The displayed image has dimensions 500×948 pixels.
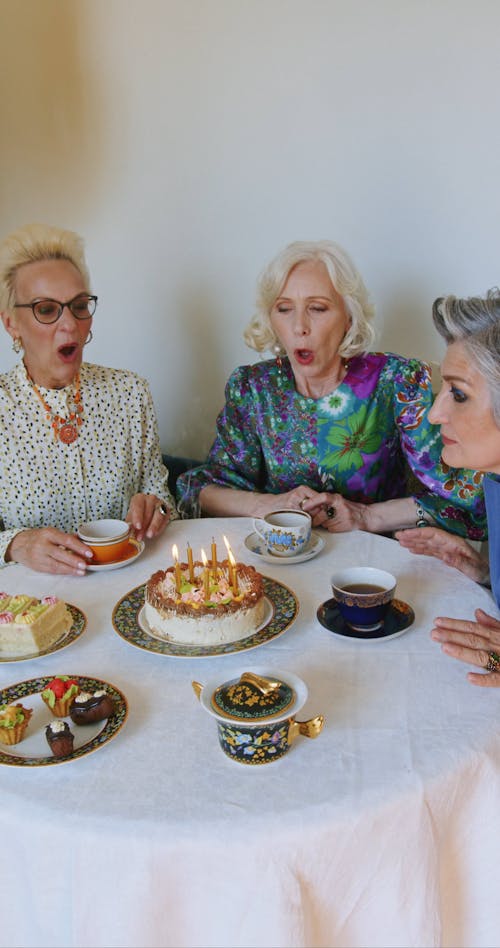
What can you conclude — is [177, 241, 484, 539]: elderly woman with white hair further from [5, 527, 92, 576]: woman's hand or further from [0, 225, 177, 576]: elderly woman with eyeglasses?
[5, 527, 92, 576]: woman's hand

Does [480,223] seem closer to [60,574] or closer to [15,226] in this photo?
[60,574]

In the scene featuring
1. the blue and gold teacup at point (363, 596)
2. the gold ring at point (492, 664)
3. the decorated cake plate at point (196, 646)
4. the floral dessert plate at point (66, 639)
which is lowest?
the floral dessert plate at point (66, 639)

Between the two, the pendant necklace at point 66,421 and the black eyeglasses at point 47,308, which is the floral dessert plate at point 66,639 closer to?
the pendant necklace at point 66,421

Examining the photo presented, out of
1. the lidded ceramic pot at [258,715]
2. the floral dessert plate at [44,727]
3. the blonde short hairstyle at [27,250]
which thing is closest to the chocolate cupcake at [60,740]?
the floral dessert plate at [44,727]

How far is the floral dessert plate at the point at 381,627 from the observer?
4.82 feet

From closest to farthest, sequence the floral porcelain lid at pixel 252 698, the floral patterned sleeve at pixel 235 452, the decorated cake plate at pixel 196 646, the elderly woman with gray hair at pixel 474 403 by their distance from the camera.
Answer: the floral porcelain lid at pixel 252 698 → the decorated cake plate at pixel 196 646 → the elderly woman with gray hair at pixel 474 403 → the floral patterned sleeve at pixel 235 452

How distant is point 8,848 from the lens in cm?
109

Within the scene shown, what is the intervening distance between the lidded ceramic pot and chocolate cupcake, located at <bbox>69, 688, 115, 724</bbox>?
0.15 m

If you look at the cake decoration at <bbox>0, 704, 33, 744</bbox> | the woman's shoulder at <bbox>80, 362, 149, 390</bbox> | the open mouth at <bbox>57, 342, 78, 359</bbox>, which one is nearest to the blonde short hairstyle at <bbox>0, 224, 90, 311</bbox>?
the open mouth at <bbox>57, 342, 78, 359</bbox>

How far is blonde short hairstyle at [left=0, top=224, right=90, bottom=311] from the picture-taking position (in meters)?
2.18

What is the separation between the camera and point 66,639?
1518 mm

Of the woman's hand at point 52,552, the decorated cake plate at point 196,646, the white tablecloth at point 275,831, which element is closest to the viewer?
the white tablecloth at point 275,831

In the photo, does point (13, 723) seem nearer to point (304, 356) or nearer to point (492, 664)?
point (492, 664)

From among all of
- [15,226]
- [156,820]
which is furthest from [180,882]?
[15,226]
